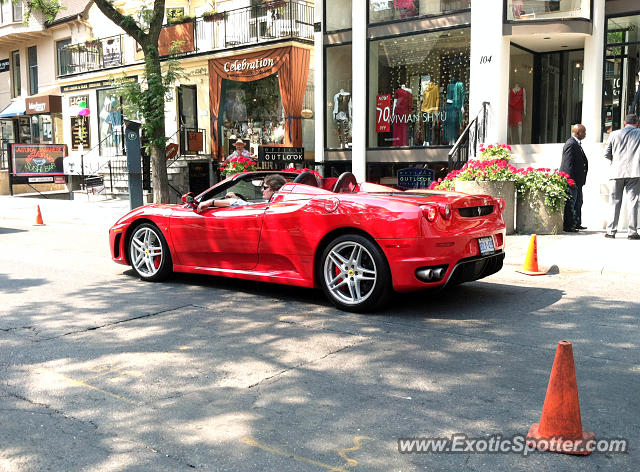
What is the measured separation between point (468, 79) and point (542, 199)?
583cm

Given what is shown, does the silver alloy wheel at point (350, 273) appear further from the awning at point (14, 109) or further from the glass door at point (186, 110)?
the awning at point (14, 109)

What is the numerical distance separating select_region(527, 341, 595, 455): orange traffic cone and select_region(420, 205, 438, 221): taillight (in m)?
2.59

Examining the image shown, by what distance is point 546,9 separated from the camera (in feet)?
45.4

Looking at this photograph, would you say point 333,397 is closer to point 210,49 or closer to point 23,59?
point 210,49

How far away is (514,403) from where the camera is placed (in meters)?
3.68

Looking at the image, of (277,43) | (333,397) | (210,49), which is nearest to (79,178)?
(210,49)

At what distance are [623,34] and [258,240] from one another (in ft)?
36.5

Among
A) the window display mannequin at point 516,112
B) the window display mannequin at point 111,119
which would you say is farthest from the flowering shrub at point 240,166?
the window display mannequin at point 111,119

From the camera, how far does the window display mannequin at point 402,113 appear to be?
55.4 ft

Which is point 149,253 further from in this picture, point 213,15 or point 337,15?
point 213,15

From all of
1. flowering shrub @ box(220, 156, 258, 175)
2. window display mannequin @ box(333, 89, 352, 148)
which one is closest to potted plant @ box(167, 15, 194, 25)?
window display mannequin @ box(333, 89, 352, 148)

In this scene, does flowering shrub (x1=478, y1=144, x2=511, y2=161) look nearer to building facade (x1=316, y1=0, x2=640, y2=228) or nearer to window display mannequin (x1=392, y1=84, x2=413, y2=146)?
building facade (x1=316, y1=0, x2=640, y2=228)

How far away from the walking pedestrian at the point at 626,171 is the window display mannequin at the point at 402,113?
6840mm

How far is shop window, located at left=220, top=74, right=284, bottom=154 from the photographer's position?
21.9 meters
